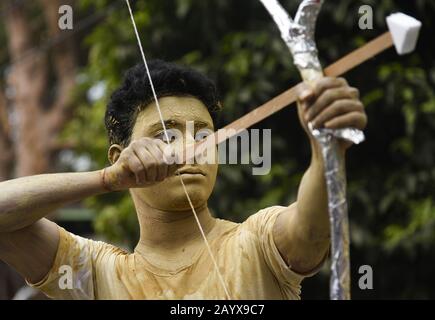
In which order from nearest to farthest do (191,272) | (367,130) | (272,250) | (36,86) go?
(272,250) → (191,272) → (367,130) → (36,86)

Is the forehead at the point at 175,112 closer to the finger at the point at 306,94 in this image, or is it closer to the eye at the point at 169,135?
the eye at the point at 169,135

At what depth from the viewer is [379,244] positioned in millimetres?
5766

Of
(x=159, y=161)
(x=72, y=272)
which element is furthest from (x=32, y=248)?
(x=159, y=161)

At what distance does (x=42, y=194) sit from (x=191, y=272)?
1.57 feet

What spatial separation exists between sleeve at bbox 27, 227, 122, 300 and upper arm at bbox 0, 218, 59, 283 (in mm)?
20

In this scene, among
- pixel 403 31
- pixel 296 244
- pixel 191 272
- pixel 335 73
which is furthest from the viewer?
pixel 191 272

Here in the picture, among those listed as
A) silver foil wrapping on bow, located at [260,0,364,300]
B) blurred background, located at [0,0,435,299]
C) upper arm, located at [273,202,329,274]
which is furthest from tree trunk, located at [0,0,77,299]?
silver foil wrapping on bow, located at [260,0,364,300]

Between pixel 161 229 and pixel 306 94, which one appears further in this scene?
pixel 161 229

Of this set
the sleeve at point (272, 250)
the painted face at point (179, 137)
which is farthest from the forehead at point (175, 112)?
the sleeve at point (272, 250)

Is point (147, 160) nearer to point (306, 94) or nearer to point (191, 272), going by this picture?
point (191, 272)

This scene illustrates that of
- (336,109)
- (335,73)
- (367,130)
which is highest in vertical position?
(367,130)

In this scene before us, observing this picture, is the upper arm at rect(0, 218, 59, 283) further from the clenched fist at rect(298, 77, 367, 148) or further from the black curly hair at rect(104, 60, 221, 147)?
the clenched fist at rect(298, 77, 367, 148)

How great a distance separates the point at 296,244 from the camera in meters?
2.53

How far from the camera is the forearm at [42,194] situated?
8.82 feet
